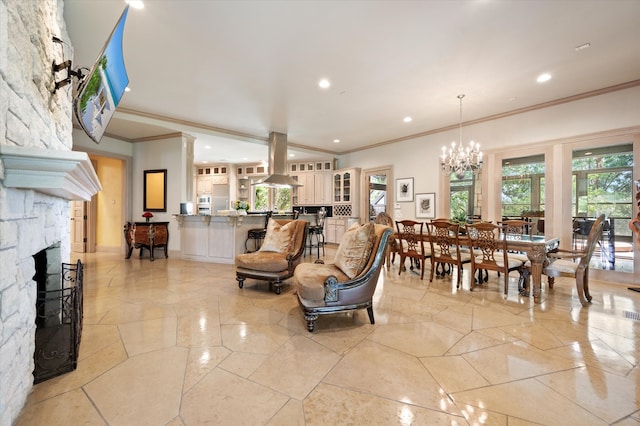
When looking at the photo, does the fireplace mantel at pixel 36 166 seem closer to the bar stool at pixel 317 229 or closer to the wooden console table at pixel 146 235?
the bar stool at pixel 317 229

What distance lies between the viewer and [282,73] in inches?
142

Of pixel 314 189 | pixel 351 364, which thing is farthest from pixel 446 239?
pixel 314 189

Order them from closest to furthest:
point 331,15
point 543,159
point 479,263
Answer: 1. point 331,15
2. point 479,263
3. point 543,159

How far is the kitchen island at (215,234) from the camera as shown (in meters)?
5.31

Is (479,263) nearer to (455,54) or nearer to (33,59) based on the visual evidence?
(455,54)

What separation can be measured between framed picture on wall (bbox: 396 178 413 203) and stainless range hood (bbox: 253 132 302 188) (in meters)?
2.70

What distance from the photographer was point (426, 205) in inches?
247

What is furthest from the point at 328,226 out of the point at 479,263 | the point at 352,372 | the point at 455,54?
the point at 352,372

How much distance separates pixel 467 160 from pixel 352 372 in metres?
3.95

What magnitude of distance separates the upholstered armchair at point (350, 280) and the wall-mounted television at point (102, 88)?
81.5 inches

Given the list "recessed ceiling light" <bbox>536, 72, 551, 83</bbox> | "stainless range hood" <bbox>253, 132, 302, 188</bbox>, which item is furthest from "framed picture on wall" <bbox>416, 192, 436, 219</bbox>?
"stainless range hood" <bbox>253, 132, 302, 188</bbox>

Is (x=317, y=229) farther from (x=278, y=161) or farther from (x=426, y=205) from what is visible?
(x=426, y=205)

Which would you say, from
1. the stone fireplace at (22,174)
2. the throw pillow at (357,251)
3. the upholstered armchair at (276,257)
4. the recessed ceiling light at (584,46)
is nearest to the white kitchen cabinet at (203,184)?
the upholstered armchair at (276,257)

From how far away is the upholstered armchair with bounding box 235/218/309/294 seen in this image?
338 cm
